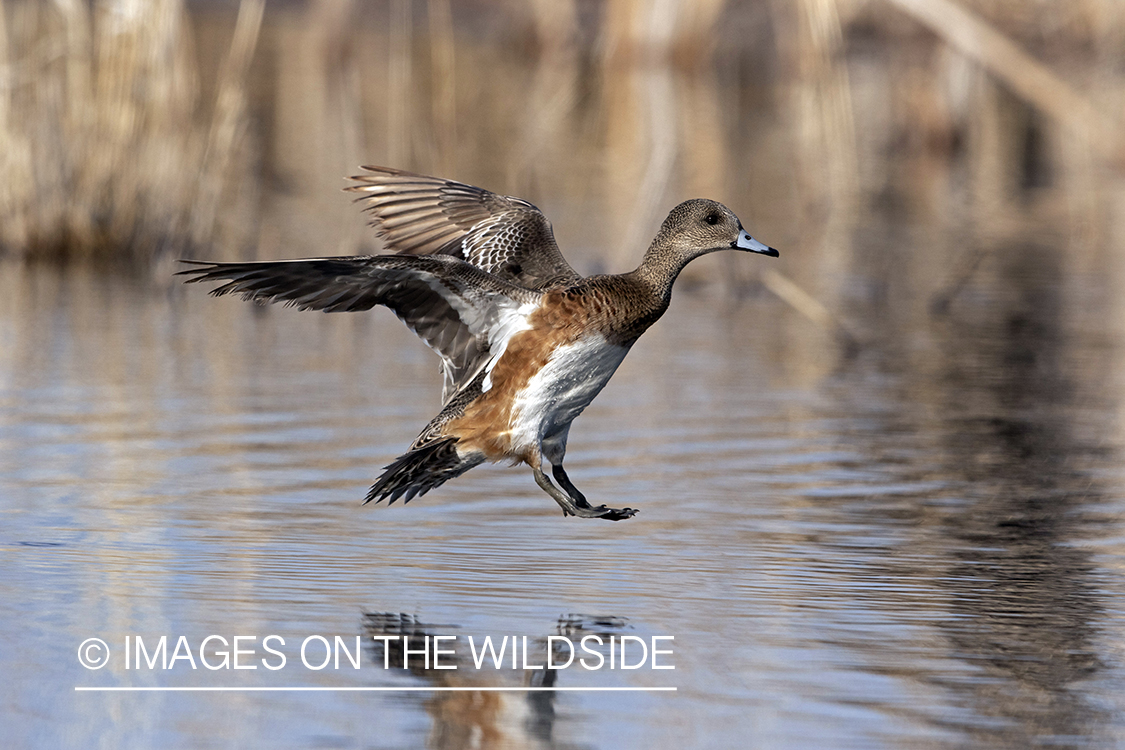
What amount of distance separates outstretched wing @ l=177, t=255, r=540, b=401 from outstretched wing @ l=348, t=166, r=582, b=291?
0.57 metres

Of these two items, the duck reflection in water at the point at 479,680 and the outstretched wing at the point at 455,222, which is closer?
the duck reflection in water at the point at 479,680

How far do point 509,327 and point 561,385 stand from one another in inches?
11.0

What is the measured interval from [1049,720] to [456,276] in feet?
7.88

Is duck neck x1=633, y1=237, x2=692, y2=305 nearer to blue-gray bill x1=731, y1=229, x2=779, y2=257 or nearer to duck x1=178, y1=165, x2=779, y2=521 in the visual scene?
duck x1=178, y1=165, x2=779, y2=521

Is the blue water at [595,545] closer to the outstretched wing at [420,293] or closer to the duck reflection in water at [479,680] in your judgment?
the duck reflection in water at [479,680]

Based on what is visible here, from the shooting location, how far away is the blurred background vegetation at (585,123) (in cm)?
1147

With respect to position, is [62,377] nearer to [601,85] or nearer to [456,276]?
[456,276]

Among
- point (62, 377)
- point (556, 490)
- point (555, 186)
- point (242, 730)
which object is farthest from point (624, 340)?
point (555, 186)

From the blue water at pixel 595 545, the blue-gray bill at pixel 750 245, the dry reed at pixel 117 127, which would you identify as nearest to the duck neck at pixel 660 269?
the blue-gray bill at pixel 750 245

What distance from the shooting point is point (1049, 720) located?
4.75 metres

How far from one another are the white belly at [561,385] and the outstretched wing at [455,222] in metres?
0.72

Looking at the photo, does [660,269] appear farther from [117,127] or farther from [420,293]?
[117,127]

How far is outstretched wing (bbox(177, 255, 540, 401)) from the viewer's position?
229 inches

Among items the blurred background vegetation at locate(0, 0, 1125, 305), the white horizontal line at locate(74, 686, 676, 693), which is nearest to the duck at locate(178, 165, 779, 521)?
the white horizontal line at locate(74, 686, 676, 693)
